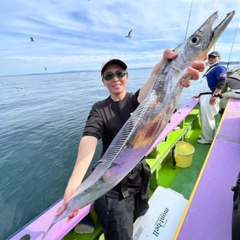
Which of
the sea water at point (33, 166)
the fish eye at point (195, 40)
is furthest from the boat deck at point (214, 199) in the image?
the sea water at point (33, 166)

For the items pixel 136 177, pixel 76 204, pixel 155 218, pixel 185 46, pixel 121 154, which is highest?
pixel 185 46

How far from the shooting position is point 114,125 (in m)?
1.99

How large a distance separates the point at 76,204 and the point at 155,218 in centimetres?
155

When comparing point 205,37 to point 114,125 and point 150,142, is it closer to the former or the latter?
point 150,142

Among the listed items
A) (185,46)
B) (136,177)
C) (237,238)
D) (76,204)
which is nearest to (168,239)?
(136,177)

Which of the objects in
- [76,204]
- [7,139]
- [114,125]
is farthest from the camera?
[7,139]

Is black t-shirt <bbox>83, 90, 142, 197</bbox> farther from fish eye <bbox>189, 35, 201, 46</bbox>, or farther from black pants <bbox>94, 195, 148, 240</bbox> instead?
fish eye <bbox>189, 35, 201, 46</bbox>

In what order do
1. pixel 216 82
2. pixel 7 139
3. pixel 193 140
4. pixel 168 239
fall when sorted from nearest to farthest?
pixel 168 239, pixel 216 82, pixel 193 140, pixel 7 139

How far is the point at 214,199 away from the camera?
6.02 ft

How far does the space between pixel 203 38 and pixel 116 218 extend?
6.53 ft

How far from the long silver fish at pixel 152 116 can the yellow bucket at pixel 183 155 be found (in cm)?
301

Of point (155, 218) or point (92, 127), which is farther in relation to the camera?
point (155, 218)

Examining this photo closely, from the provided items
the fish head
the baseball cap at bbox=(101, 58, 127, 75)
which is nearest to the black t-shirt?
the baseball cap at bbox=(101, 58, 127, 75)

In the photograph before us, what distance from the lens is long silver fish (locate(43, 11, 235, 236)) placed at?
1101 millimetres
